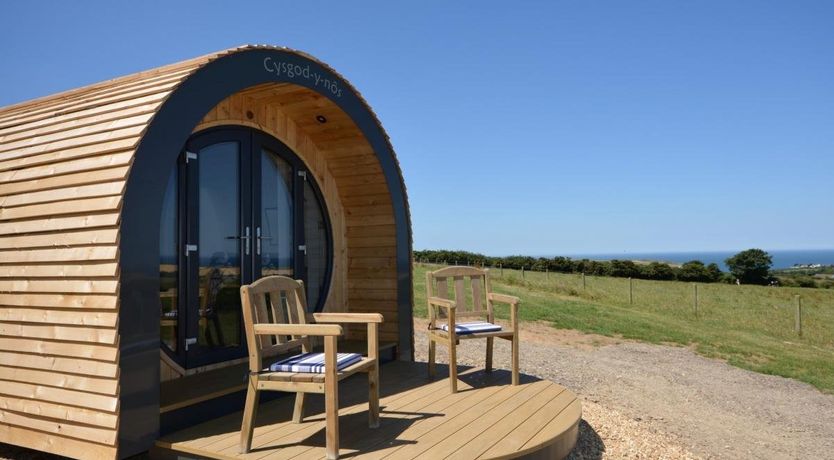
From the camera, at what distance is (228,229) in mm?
4980

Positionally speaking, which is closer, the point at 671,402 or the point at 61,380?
the point at 61,380

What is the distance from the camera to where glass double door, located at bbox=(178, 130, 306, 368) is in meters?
4.57

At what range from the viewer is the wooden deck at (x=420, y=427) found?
321 centimetres

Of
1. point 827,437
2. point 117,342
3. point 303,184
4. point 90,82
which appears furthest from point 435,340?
point 827,437

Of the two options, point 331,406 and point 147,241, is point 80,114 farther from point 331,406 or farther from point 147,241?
point 331,406

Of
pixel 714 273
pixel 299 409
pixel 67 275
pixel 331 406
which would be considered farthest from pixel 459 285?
pixel 714 273

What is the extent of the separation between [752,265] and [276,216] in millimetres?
43885

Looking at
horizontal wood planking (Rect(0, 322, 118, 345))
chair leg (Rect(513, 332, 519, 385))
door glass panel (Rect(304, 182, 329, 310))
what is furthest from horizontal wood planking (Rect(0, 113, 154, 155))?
chair leg (Rect(513, 332, 519, 385))

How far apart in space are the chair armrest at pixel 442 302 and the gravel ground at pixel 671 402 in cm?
148

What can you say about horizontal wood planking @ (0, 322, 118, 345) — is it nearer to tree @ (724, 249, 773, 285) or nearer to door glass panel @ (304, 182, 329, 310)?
door glass panel @ (304, 182, 329, 310)

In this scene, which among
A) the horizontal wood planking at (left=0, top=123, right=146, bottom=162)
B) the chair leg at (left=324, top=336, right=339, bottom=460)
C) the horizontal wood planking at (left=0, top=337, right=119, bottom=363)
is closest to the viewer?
the chair leg at (left=324, top=336, right=339, bottom=460)

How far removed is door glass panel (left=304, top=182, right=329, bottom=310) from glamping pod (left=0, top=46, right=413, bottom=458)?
0.06ft

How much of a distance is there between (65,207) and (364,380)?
294cm

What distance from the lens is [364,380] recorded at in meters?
5.20
